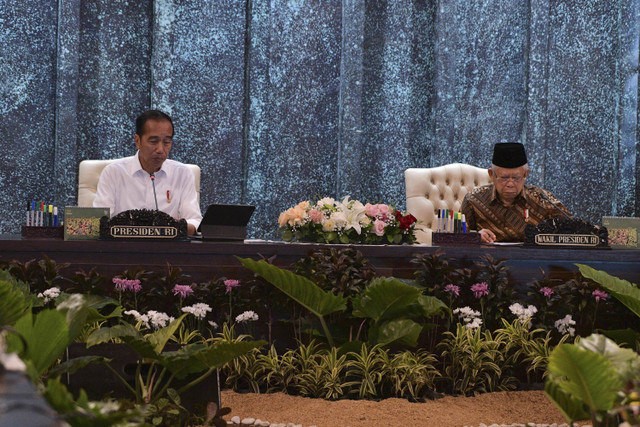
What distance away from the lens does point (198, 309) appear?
2736mm

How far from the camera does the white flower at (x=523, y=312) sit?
287cm

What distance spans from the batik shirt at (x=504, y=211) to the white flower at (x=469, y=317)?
163cm

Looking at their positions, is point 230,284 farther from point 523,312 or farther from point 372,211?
point 523,312

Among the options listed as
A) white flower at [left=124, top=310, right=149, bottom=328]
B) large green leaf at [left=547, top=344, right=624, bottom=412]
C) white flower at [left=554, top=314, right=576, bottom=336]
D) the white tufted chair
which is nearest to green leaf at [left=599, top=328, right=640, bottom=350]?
white flower at [left=554, top=314, right=576, bottom=336]

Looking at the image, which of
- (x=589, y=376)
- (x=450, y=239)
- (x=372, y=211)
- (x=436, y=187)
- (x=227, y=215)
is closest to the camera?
(x=589, y=376)

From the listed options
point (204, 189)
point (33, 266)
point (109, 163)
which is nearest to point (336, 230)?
point (33, 266)

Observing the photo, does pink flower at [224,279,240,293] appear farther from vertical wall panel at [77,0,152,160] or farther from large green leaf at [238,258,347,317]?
vertical wall panel at [77,0,152,160]

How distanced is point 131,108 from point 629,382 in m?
4.95

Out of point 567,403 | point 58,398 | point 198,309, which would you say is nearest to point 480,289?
point 198,309

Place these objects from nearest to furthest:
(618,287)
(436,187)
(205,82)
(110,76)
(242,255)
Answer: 1. (618,287)
2. (242,255)
3. (436,187)
4. (110,76)
5. (205,82)

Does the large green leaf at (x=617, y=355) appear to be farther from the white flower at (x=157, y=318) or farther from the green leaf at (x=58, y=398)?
the white flower at (x=157, y=318)

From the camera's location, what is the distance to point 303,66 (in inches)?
230

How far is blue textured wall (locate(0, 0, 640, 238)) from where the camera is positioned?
540 centimetres

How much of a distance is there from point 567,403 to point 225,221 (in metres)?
2.07
